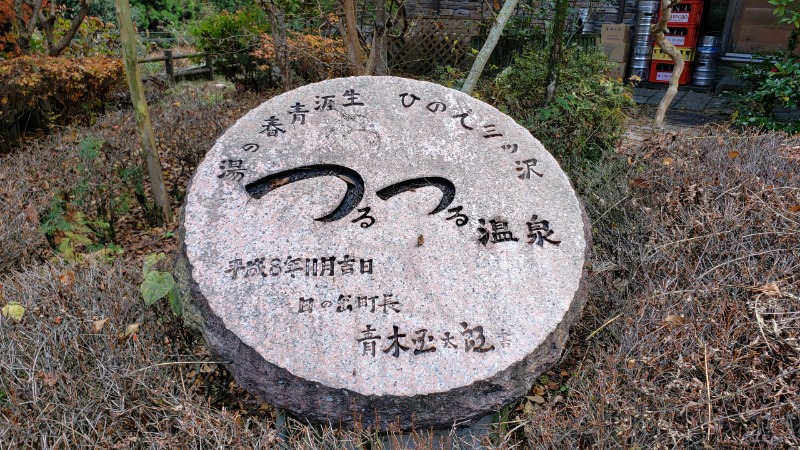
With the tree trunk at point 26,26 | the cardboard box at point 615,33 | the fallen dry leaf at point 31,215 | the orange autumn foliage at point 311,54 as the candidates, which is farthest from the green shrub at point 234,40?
the cardboard box at point 615,33

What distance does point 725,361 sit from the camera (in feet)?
8.00

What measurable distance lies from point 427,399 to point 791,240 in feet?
7.38

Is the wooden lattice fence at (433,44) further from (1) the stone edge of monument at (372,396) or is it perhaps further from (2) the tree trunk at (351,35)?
(1) the stone edge of monument at (372,396)

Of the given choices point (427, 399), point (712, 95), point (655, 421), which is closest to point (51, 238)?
point (427, 399)

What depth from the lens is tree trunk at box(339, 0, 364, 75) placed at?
5.19 m

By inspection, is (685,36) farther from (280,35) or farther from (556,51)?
(280,35)

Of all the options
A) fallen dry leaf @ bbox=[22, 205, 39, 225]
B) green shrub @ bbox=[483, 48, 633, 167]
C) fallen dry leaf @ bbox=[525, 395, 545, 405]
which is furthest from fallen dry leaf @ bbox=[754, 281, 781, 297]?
fallen dry leaf @ bbox=[22, 205, 39, 225]

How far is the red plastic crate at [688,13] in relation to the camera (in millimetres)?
8352

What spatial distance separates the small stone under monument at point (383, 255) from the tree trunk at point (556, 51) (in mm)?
1850

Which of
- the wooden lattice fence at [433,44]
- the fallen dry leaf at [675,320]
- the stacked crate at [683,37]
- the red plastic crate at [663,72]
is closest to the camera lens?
the fallen dry leaf at [675,320]

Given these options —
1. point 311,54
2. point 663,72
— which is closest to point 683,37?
point 663,72

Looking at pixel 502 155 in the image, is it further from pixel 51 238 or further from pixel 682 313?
pixel 51 238

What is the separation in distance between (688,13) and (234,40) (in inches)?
255

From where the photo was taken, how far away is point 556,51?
4941mm
